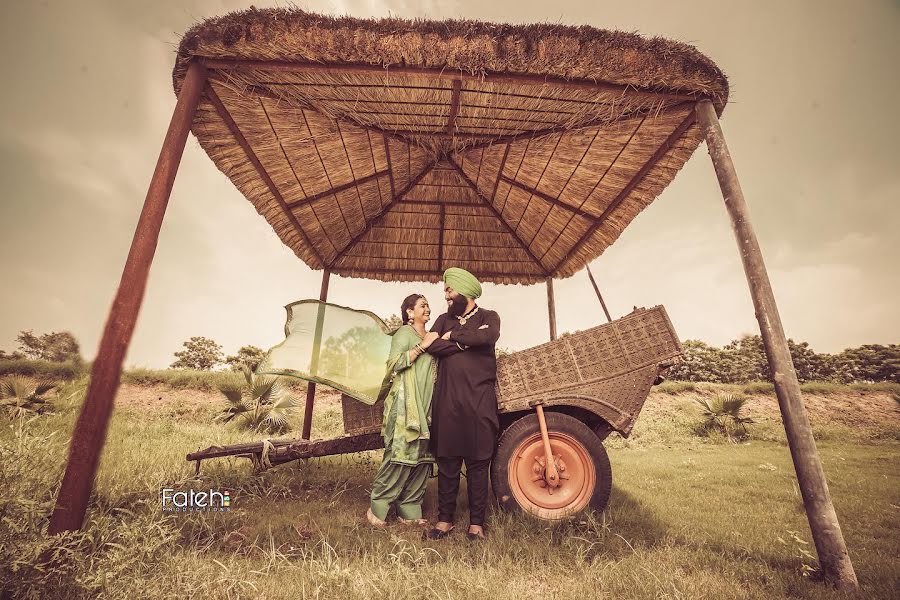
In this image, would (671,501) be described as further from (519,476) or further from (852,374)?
(852,374)

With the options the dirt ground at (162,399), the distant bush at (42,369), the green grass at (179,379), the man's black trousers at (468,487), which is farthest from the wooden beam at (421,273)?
the distant bush at (42,369)

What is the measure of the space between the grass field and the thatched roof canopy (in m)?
2.63

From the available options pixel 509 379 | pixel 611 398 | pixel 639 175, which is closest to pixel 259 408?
pixel 509 379

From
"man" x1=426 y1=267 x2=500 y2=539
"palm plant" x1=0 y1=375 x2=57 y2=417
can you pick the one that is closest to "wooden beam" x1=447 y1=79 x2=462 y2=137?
"man" x1=426 y1=267 x2=500 y2=539

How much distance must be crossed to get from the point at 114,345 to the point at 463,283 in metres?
2.36

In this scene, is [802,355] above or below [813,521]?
above

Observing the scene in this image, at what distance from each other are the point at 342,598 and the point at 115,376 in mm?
1643

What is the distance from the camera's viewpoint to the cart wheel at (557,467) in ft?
10.0

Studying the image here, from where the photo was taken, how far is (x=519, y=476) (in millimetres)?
3129

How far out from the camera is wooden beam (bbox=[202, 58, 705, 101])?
111 inches

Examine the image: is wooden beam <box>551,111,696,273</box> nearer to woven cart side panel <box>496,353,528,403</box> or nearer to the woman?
woven cart side panel <box>496,353,528,403</box>

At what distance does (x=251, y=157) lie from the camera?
383 centimetres

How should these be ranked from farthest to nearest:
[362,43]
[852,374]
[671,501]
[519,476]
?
1. [852,374]
2. [671,501]
3. [519,476]
4. [362,43]

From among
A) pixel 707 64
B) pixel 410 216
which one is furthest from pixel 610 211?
pixel 410 216
